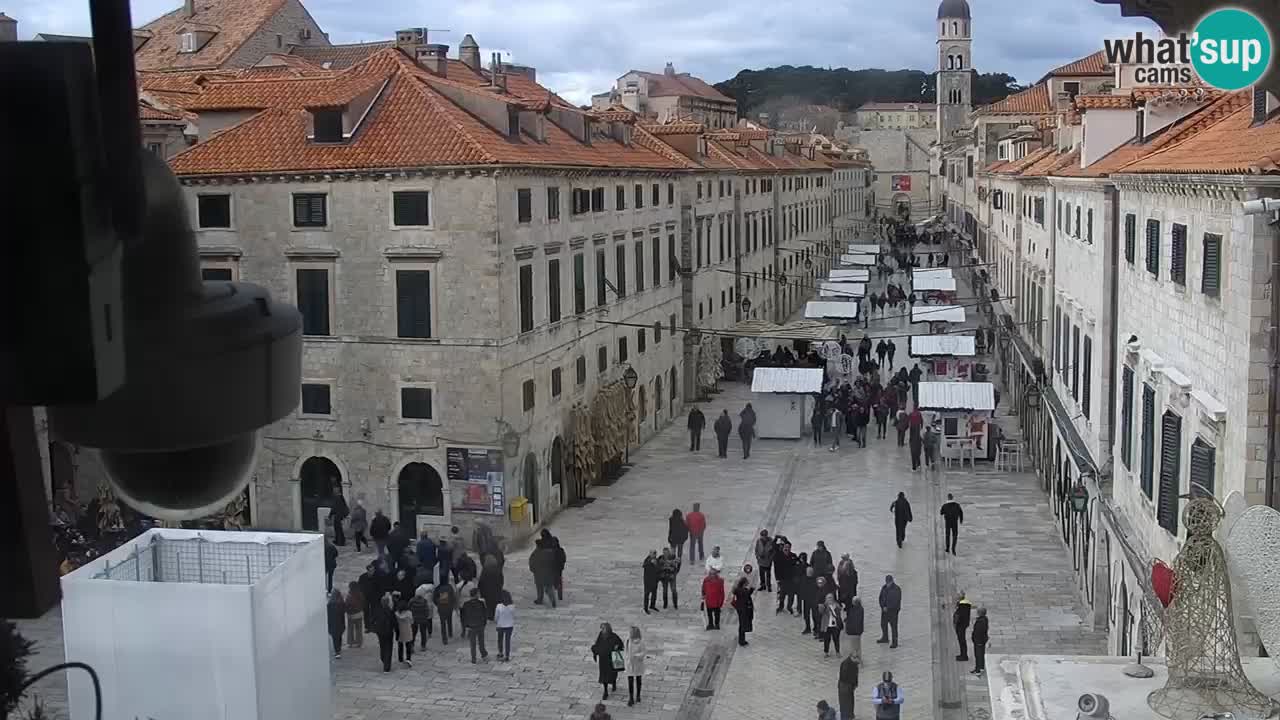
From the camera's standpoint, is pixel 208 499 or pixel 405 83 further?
pixel 405 83

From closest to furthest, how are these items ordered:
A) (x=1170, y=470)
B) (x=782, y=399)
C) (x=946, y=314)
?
(x=1170, y=470), (x=782, y=399), (x=946, y=314)

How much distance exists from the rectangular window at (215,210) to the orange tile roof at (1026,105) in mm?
62789

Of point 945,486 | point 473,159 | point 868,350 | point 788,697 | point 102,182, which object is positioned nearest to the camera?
point 102,182

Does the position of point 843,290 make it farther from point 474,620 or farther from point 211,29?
point 474,620

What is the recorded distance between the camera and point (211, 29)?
51.9 m

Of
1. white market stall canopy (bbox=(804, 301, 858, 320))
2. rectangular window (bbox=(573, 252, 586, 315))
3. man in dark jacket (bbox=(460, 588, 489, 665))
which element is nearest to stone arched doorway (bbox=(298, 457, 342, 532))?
rectangular window (bbox=(573, 252, 586, 315))

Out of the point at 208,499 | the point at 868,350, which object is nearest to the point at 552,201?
the point at 868,350

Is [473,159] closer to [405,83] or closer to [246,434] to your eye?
[405,83]

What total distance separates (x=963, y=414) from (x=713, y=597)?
45.1 feet

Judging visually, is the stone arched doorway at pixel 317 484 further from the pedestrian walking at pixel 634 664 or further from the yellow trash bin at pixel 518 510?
the pedestrian walking at pixel 634 664

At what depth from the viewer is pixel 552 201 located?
28.0 metres

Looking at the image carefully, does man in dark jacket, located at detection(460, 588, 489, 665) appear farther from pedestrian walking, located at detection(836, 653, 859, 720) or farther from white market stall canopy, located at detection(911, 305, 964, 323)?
white market stall canopy, located at detection(911, 305, 964, 323)

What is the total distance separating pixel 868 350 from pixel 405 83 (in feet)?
70.3

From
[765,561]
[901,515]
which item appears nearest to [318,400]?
[765,561]
